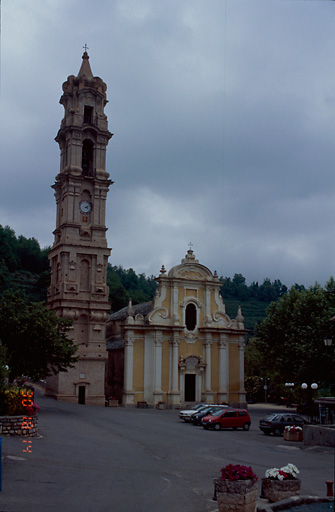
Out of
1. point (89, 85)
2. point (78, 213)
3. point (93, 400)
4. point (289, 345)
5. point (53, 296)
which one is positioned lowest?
point (93, 400)

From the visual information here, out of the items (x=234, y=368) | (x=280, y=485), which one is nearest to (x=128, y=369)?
(x=234, y=368)

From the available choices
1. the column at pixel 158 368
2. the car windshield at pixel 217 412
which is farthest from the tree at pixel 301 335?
the column at pixel 158 368

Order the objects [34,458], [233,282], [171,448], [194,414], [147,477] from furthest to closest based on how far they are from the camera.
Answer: [233,282], [194,414], [171,448], [34,458], [147,477]

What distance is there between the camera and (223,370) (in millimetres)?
52812

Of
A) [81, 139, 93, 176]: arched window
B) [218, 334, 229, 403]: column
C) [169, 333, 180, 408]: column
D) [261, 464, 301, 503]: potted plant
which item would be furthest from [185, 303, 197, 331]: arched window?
[261, 464, 301, 503]: potted plant

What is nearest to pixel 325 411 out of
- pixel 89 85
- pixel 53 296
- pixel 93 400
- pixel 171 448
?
pixel 171 448

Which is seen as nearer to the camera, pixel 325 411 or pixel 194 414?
pixel 325 411

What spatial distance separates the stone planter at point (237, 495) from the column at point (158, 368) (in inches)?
1496

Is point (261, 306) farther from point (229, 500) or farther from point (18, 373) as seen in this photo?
point (229, 500)

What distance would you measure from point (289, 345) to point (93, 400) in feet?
60.0

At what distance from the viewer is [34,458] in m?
18.4

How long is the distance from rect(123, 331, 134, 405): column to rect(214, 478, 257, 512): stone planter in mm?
37905

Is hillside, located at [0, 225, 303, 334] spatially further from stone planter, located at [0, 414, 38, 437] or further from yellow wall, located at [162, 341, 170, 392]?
stone planter, located at [0, 414, 38, 437]

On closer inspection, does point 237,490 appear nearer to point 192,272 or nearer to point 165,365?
point 165,365
